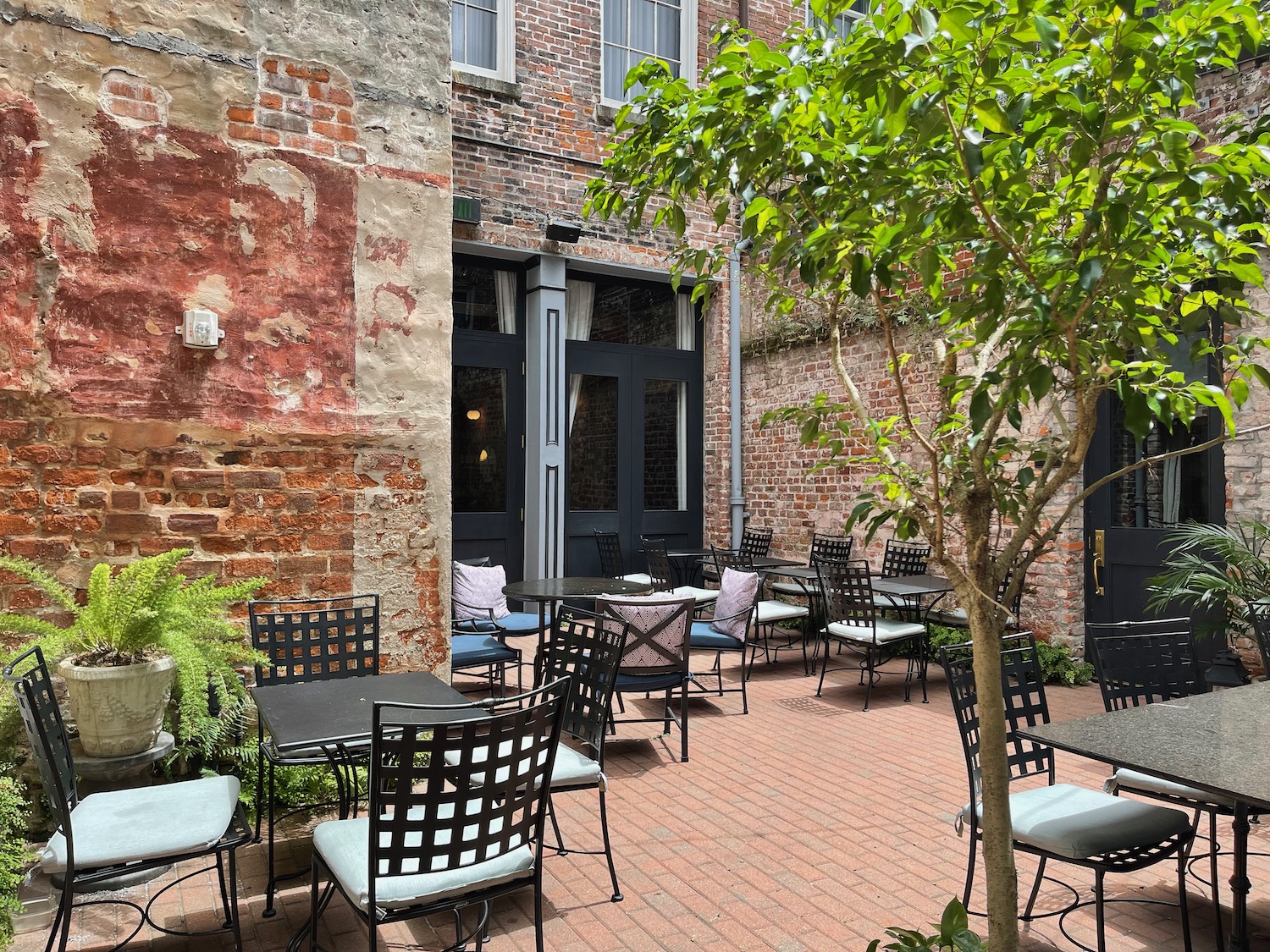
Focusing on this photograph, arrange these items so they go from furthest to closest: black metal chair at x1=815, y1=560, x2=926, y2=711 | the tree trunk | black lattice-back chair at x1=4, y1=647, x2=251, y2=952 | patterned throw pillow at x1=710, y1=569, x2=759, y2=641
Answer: black metal chair at x1=815, y1=560, x2=926, y2=711
patterned throw pillow at x1=710, y1=569, x2=759, y2=641
black lattice-back chair at x1=4, y1=647, x2=251, y2=952
the tree trunk

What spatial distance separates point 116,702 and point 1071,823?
3199 mm

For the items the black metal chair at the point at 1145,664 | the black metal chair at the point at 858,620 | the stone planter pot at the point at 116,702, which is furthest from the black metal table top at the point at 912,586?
the stone planter pot at the point at 116,702

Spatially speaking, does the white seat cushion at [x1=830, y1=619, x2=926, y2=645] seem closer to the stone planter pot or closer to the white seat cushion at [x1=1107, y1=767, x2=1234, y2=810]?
the white seat cushion at [x1=1107, y1=767, x2=1234, y2=810]

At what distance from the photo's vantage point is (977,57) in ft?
4.79

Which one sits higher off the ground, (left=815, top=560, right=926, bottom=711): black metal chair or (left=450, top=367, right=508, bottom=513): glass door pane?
(left=450, top=367, right=508, bottom=513): glass door pane

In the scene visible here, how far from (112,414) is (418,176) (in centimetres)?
180

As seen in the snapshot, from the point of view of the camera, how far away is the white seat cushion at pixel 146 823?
2447 mm

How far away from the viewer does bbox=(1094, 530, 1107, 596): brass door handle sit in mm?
6848

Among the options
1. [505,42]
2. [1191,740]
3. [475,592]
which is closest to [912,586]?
[475,592]

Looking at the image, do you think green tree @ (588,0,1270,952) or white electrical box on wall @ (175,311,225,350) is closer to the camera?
green tree @ (588,0,1270,952)

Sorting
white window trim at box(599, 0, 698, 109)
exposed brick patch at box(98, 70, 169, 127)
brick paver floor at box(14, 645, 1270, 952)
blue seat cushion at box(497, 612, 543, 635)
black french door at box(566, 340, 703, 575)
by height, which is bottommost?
brick paver floor at box(14, 645, 1270, 952)

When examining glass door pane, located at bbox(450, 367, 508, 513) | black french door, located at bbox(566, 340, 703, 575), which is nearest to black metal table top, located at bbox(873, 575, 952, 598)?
black french door, located at bbox(566, 340, 703, 575)

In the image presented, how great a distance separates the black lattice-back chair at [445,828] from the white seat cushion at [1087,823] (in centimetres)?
141

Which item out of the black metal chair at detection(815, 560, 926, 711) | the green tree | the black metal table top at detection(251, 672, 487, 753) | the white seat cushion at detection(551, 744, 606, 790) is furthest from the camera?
the black metal chair at detection(815, 560, 926, 711)
